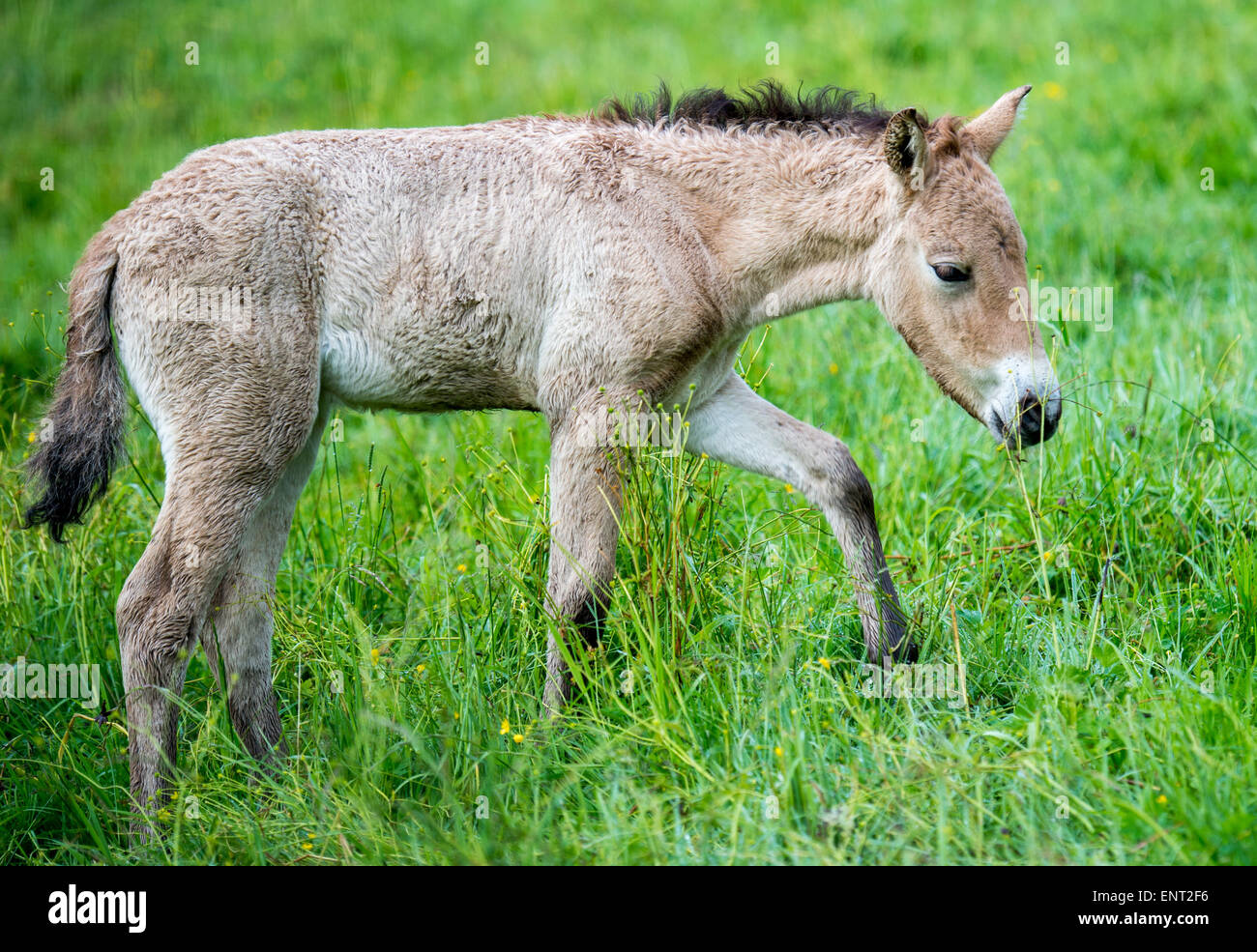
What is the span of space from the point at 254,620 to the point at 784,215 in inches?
98.6

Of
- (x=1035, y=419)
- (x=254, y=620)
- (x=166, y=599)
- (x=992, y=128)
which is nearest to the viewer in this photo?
(x=1035, y=419)

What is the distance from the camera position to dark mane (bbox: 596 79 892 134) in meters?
4.48

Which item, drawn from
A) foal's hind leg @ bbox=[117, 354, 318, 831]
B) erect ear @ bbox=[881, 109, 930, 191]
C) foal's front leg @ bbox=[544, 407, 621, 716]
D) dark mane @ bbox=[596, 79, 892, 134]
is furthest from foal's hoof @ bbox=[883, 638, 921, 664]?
foal's hind leg @ bbox=[117, 354, 318, 831]

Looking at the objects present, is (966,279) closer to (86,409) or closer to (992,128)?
(992,128)

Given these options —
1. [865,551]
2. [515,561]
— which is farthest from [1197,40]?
[515,561]

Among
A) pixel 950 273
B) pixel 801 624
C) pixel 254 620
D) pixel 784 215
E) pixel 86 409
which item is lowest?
pixel 801 624

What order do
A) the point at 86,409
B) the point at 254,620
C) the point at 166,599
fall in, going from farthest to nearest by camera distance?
the point at 254,620, the point at 86,409, the point at 166,599

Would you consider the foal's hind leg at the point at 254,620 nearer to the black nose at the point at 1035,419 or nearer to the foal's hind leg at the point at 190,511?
the foal's hind leg at the point at 190,511

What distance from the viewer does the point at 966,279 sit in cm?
409

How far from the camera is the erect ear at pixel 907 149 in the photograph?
397 cm

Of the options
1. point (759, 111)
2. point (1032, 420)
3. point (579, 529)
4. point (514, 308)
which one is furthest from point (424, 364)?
point (1032, 420)

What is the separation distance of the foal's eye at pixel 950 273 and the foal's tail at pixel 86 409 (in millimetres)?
2883

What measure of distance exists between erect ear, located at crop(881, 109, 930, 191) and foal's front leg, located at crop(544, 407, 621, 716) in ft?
4.57
